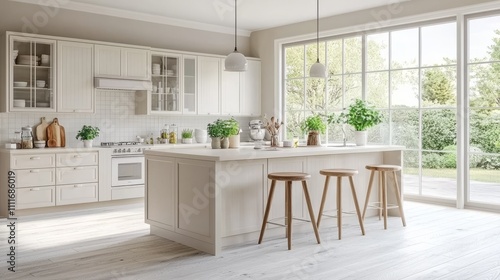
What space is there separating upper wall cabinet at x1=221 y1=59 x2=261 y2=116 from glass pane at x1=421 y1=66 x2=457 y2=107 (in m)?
3.08

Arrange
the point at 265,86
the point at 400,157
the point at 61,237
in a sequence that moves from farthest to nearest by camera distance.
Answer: the point at 265,86 → the point at 400,157 → the point at 61,237

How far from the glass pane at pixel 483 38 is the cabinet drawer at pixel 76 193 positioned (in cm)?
538

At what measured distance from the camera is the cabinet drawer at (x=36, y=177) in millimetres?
6062

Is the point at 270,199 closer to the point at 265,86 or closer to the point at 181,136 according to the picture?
the point at 181,136

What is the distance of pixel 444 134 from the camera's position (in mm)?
7352

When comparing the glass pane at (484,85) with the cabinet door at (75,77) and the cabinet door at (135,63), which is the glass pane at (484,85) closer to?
the cabinet door at (135,63)

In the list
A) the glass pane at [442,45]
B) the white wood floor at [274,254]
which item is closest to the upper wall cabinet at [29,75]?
the white wood floor at [274,254]

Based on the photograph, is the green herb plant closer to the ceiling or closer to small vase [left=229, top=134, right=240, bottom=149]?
the ceiling

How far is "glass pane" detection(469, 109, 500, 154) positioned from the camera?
6.38 meters

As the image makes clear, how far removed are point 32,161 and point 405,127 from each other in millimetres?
5271

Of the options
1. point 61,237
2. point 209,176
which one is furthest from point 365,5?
point 61,237

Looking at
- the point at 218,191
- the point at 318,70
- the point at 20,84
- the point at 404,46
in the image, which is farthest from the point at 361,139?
the point at 20,84

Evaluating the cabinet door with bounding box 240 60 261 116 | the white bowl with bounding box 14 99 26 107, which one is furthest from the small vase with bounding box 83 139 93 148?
the cabinet door with bounding box 240 60 261 116

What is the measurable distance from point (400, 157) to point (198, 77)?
3.62m
